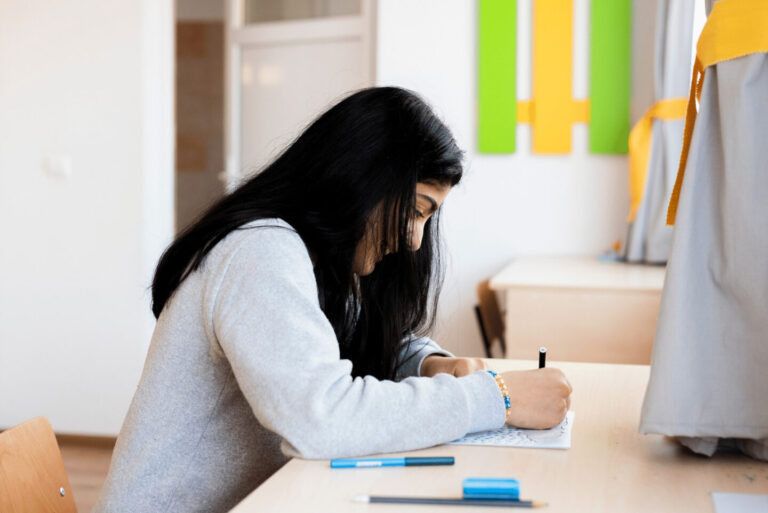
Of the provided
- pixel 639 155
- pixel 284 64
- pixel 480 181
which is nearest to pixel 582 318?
pixel 639 155

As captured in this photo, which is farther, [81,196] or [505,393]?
[81,196]

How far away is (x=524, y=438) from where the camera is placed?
1.04 m

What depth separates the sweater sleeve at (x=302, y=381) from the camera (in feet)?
3.05

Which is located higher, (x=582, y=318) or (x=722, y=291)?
(x=722, y=291)

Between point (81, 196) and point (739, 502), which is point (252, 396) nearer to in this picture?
point (739, 502)

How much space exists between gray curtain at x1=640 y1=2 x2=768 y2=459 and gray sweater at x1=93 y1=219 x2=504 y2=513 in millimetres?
220

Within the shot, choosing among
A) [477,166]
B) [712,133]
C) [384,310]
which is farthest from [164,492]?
[477,166]

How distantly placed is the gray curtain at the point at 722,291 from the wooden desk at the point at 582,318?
1572mm

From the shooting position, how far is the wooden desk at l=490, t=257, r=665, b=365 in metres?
2.49

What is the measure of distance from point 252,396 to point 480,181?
277 centimetres

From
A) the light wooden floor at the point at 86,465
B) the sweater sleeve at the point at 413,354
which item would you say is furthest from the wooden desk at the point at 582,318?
the light wooden floor at the point at 86,465

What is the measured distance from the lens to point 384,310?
1384mm

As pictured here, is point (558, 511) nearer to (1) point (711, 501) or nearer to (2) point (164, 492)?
(1) point (711, 501)

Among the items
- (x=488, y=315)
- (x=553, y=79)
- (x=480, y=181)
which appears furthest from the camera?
(x=480, y=181)
